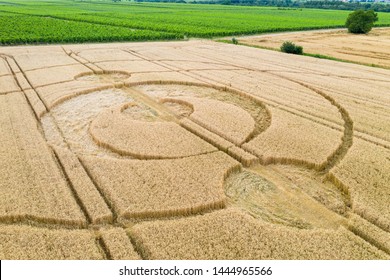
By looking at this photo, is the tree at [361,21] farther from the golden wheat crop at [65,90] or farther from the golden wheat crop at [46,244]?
the golden wheat crop at [46,244]

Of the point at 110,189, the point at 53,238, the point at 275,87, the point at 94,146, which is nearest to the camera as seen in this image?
the point at 53,238

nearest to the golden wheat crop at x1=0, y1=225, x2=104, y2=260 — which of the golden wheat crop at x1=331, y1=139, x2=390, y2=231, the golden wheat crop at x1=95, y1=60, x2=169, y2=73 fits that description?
the golden wheat crop at x1=331, y1=139, x2=390, y2=231

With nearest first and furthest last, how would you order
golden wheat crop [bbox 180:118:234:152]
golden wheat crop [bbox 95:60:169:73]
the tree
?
golden wheat crop [bbox 180:118:234:152] < golden wheat crop [bbox 95:60:169:73] < the tree

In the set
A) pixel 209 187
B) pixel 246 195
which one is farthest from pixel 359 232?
pixel 209 187

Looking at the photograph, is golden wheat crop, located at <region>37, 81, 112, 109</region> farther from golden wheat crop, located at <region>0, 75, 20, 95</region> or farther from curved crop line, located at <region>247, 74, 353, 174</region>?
curved crop line, located at <region>247, 74, 353, 174</region>

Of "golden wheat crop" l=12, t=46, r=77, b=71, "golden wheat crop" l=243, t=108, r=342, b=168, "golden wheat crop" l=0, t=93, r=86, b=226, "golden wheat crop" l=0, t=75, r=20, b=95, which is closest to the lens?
"golden wheat crop" l=0, t=93, r=86, b=226

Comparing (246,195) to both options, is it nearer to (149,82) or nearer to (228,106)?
(228,106)
